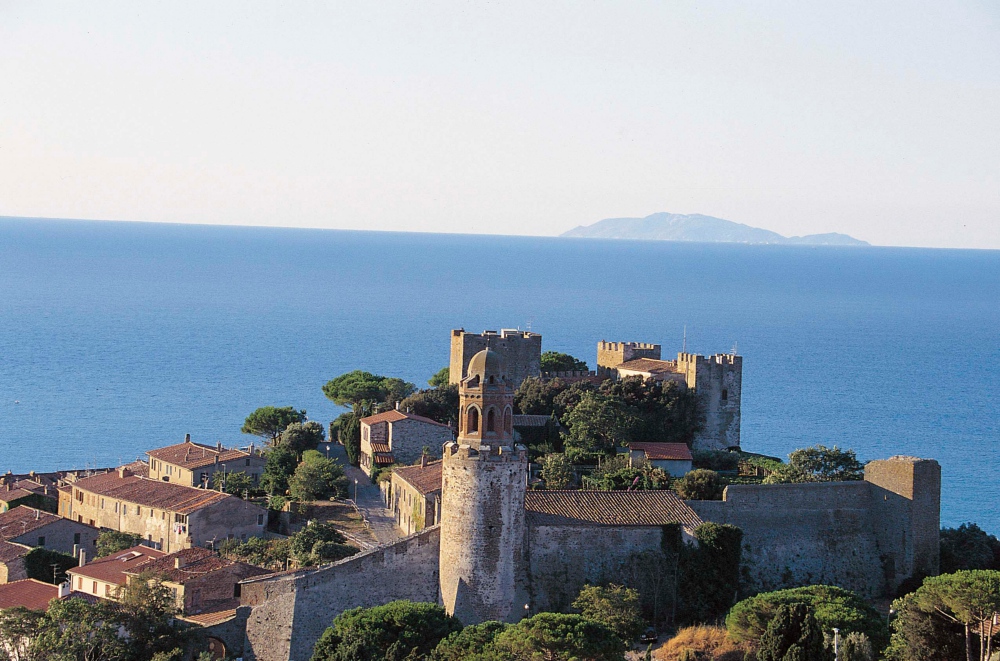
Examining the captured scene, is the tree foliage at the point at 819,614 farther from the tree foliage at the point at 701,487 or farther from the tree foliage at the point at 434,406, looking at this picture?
the tree foliage at the point at 434,406

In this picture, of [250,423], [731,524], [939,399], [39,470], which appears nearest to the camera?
[731,524]

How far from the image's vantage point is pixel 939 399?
90.9m

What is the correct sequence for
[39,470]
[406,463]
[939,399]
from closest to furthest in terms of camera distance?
[406,463], [39,470], [939,399]

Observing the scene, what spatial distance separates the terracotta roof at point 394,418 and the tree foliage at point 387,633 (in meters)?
15.6

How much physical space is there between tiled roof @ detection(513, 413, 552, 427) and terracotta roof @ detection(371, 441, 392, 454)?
419cm

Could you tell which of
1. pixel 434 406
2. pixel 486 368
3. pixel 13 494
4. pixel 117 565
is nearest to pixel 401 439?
pixel 434 406

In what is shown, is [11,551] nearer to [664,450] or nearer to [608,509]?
[608,509]

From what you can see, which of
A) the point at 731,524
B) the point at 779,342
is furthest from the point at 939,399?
the point at 731,524

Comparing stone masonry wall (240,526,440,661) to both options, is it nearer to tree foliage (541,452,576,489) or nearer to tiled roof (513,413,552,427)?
tree foliage (541,452,576,489)

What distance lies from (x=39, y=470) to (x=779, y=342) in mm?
75876

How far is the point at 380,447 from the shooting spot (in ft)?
148

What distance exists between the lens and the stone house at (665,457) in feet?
140

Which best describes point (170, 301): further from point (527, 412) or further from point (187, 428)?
point (527, 412)

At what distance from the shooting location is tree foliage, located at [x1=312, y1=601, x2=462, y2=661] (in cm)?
2853
